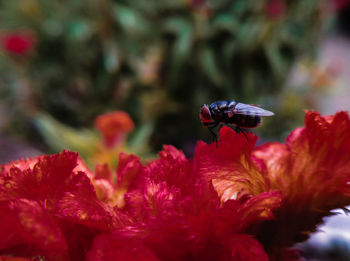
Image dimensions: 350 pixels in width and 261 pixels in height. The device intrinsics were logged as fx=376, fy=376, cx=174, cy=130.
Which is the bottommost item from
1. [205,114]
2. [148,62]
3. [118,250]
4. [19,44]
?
[118,250]

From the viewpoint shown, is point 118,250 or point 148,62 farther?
point 148,62

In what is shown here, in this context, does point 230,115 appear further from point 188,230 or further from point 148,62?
point 148,62

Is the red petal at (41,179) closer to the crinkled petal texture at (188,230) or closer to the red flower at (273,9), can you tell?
the crinkled petal texture at (188,230)

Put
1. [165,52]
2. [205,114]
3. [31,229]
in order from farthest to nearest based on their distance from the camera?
[165,52], [205,114], [31,229]

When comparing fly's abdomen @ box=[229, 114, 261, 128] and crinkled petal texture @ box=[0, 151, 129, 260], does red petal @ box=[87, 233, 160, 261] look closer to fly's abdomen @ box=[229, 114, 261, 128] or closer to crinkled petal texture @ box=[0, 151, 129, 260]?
crinkled petal texture @ box=[0, 151, 129, 260]

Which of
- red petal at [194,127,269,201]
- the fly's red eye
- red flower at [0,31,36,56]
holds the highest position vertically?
red flower at [0,31,36,56]

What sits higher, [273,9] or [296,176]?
[273,9]

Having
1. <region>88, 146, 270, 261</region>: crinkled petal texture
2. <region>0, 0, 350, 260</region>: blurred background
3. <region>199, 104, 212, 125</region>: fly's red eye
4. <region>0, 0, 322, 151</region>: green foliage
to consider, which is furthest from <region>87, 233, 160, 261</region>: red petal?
<region>0, 0, 322, 151</region>: green foliage

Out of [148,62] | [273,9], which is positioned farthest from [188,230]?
[148,62]
